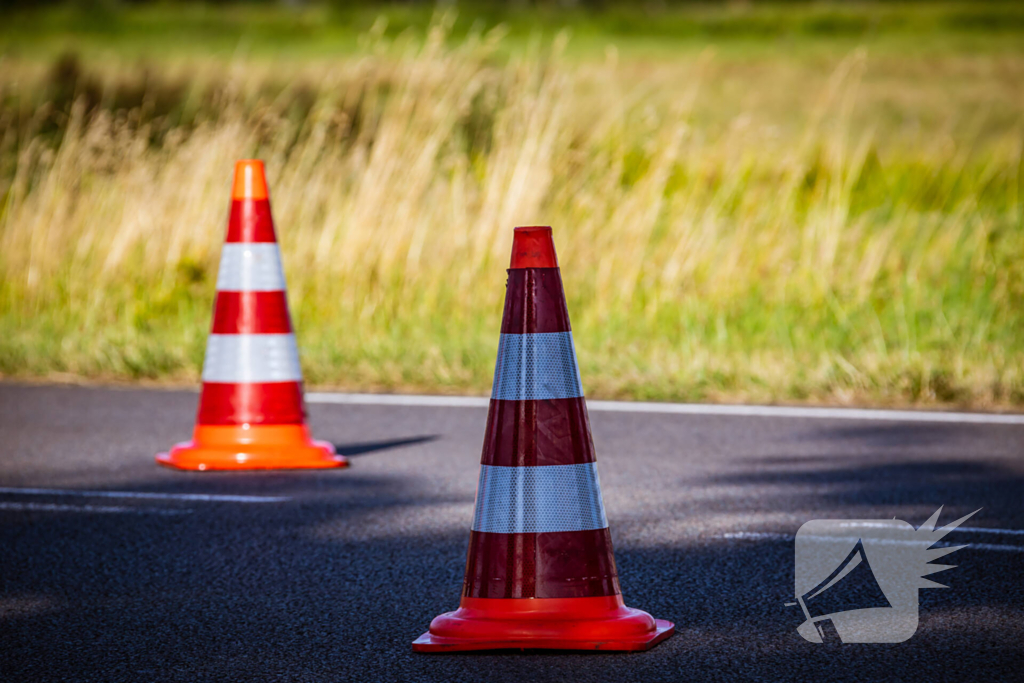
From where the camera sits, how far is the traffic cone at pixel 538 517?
344 centimetres

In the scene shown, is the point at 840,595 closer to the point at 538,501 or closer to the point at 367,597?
the point at 538,501

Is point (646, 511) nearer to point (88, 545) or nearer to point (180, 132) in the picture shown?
point (88, 545)

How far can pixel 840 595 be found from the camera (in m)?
3.90

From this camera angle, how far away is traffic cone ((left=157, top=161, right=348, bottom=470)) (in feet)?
18.4

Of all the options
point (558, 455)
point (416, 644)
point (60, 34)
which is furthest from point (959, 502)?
point (60, 34)

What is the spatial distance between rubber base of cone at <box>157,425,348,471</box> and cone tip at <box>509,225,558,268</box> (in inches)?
88.0

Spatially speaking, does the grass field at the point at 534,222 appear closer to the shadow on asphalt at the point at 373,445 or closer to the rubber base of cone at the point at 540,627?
the shadow on asphalt at the point at 373,445

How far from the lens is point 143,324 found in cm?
917

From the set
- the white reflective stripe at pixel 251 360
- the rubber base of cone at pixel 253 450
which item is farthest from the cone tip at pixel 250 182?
the rubber base of cone at pixel 253 450

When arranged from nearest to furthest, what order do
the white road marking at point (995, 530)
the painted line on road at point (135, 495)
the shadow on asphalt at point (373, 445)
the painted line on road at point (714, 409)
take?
1. the white road marking at point (995, 530)
2. the painted line on road at point (135, 495)
3. the shadow on asphalt at point (373, 445)
4. the painted line on road at point (714, 409)

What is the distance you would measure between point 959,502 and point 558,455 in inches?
81.4

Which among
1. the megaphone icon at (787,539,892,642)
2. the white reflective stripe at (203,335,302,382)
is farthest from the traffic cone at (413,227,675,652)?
the white reflective stripe at (203,335,302,382)

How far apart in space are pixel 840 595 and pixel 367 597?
1289 mm

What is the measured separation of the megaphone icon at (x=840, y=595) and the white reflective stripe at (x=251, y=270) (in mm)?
2576
